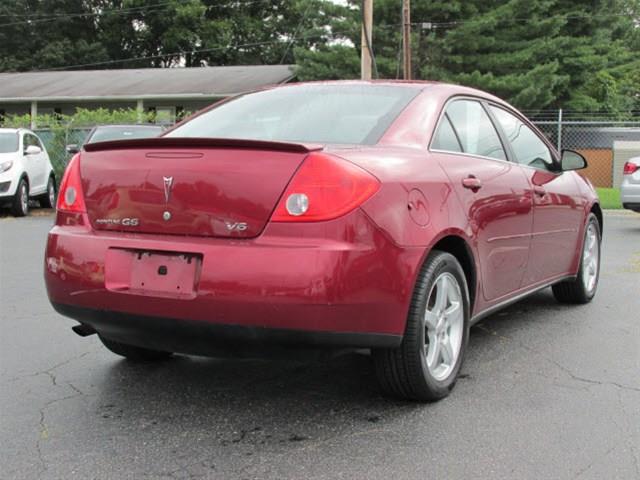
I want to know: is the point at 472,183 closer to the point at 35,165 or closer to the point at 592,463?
the point at 592,463

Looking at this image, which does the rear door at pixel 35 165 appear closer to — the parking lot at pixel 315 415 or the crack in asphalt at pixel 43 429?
the parking lot at pixel 315 415

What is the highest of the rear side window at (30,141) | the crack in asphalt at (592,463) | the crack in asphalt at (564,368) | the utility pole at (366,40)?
the utility pole at (366,40)

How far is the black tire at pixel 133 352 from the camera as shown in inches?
159

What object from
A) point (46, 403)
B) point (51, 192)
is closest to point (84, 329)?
point (46, 403)

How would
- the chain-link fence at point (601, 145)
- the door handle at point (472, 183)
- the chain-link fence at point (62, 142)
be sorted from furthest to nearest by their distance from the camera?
the chain-link fence at point (601, 145) < the chain-link fence at point (62, 142) < the door handle at point (472, 183)

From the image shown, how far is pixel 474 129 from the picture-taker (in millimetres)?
4285

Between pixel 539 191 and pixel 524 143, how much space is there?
0.41m

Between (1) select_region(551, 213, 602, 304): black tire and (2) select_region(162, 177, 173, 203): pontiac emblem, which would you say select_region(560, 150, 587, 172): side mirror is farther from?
(2) select_region(162, 177, 173, 203): pontiac emblem

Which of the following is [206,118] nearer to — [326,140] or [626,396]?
[326,140]

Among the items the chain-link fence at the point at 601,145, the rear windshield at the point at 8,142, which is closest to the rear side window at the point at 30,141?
the rear windshield at the point at 8,142

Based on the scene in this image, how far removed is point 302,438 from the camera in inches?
121

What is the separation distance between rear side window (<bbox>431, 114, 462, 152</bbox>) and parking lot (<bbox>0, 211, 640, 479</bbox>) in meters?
1.23

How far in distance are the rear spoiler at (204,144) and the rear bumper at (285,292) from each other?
0.35m

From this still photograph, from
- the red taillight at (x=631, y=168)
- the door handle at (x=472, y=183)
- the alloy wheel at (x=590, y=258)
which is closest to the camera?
the door handle at (x=472, y=183)
